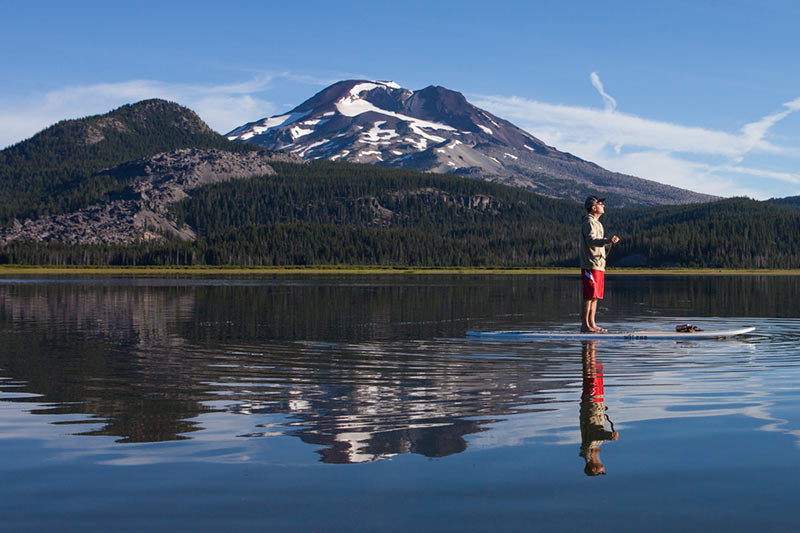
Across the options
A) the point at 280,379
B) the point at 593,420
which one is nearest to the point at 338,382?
the point at 280,379

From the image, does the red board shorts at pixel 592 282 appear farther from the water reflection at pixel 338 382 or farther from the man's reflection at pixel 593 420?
the man's reflection at pixel 593 420

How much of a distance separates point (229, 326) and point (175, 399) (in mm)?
21679

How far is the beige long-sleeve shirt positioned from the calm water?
119 inches

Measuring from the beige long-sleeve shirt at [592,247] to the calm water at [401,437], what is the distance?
302cm

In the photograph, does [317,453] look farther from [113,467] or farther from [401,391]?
[401,391]

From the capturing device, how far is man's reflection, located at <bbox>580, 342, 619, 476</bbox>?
38.9 ft

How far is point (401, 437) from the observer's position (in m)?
13.5

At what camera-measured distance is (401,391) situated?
18875 millimetres

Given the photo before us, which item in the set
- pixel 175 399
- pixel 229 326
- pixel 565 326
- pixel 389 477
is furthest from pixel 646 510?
pixel 229 326

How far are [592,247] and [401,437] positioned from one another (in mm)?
18472

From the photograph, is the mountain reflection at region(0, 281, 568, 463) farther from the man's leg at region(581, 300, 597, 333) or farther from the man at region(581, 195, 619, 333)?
the man at region(581, 195, 619, 333)

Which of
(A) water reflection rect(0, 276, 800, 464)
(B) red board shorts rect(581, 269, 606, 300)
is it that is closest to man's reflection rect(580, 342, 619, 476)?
(A) water reflection rect(0, 276, 800, 464)

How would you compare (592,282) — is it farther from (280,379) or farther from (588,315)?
(280,379)

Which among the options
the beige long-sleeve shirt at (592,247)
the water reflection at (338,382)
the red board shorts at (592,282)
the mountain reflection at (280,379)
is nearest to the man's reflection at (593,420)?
the water reflection at (338,382)
